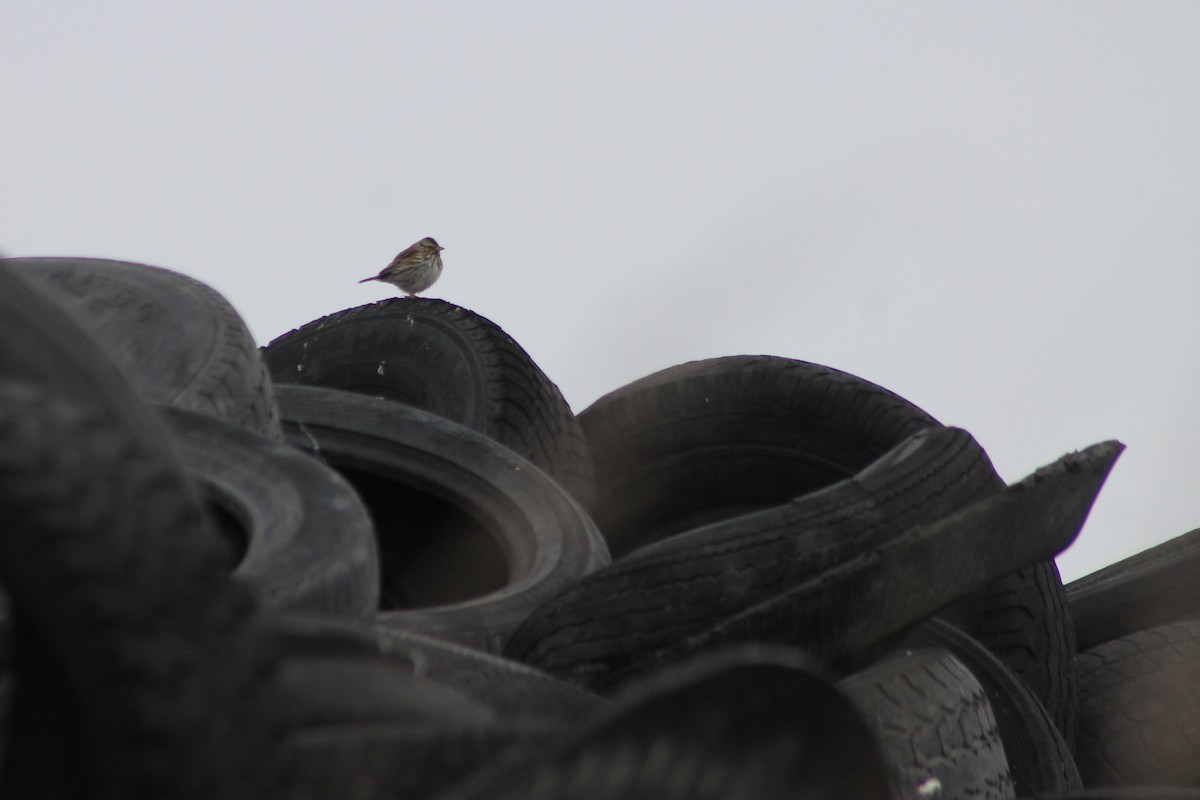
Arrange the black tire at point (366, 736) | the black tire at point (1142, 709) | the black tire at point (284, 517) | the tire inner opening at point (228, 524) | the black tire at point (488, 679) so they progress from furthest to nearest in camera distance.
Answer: the black tire at point (1142, 709)
the tire inner opening at point (228, 524)
the black tire at point (284, 517)
the black tire at point (488, 679)
the black tire at point (366, 736)

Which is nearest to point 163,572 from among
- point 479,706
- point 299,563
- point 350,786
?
point 350,786

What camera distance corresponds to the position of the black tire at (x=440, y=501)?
510cm

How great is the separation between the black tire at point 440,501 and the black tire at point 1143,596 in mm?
1733

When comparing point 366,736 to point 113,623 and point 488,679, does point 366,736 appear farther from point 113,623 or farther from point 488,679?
point 488,679

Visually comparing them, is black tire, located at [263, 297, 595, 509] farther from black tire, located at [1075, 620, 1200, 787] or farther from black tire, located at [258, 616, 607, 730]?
→ black tire, located at [258, 616, 607, 730]

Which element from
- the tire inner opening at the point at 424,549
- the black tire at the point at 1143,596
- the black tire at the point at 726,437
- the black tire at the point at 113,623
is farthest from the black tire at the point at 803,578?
the black tire at the point at 113,623

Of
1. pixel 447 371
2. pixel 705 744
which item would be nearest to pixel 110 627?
pixel 705 744

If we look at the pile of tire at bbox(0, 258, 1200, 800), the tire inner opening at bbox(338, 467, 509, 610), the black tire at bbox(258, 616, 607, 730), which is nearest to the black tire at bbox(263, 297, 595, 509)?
the pile of tire at bbox(0, 258, 1200, 800)

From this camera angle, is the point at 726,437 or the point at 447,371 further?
the point at 447,371

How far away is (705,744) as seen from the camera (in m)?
1.50

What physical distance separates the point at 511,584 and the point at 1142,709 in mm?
1859

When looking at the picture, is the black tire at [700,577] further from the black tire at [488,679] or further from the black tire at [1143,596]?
the black tire at [1143,596]

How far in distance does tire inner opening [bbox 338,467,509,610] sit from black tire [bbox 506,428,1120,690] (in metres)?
1.55

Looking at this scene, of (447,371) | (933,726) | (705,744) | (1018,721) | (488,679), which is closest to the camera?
(705,744)
